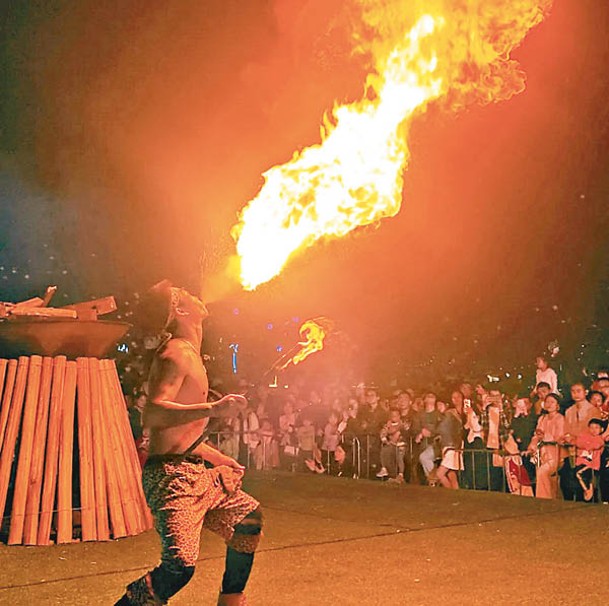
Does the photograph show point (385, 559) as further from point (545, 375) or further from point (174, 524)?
point (545, 375)

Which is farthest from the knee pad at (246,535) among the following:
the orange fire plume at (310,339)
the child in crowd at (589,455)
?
the child in crowd at (589,455)

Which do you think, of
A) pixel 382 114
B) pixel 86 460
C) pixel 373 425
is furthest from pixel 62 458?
pixel 373 425

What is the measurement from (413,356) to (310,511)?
25.0 feet

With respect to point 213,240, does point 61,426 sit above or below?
below

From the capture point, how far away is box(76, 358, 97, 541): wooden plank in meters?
7.12

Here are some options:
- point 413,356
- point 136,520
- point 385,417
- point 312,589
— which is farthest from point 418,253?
point 312,589

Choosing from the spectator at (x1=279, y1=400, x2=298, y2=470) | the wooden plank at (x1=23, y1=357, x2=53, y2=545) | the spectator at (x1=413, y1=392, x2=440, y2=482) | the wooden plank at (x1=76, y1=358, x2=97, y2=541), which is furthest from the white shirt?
the wooden plank at (x1=23, y1=357, x2=53, y2=545)

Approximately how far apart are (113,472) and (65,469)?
0.44 meters

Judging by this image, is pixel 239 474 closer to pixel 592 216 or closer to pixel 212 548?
pixel 212 548

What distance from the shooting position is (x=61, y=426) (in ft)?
23.6

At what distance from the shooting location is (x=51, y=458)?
7109mm

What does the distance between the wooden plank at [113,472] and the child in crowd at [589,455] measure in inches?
203

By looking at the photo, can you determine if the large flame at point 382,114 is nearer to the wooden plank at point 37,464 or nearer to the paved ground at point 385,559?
the paved ground at point 385,559

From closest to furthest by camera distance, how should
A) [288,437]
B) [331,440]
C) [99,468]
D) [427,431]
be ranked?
[99,468] < [427,431] < [331,440] < [288,437]
